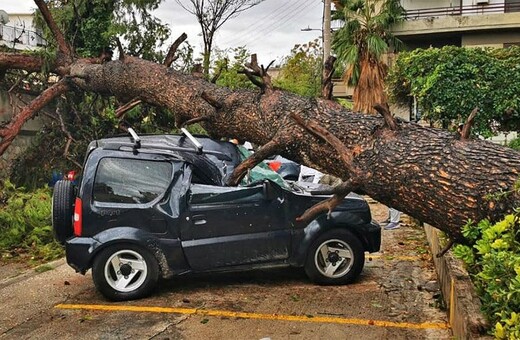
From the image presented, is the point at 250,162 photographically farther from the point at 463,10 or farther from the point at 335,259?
the point at 463,10

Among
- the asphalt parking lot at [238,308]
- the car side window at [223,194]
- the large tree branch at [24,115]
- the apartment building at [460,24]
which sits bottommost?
the asphalt parking lot at [238,308]

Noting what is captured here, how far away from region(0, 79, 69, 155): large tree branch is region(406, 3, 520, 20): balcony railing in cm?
2283

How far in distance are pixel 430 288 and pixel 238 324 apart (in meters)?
2.41

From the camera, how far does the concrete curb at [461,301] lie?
355cm

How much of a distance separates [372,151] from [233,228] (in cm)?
178

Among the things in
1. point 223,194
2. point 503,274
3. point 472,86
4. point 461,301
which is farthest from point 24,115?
point 472,86

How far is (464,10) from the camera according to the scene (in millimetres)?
28719

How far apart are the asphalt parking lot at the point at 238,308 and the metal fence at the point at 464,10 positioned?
2478 cm

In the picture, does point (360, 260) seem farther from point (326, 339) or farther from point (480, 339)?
point (480, 339)

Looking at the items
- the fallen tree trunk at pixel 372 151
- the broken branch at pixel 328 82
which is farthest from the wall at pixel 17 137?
the broken branch at pixel 328 82

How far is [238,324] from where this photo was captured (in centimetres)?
514

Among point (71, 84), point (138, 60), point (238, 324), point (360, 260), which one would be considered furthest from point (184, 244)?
point (71, 84)

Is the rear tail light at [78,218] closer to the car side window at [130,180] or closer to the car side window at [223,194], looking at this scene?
the car side window at [130,180]

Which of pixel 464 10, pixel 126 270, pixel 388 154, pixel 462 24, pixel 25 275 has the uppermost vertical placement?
pixel 464 10
